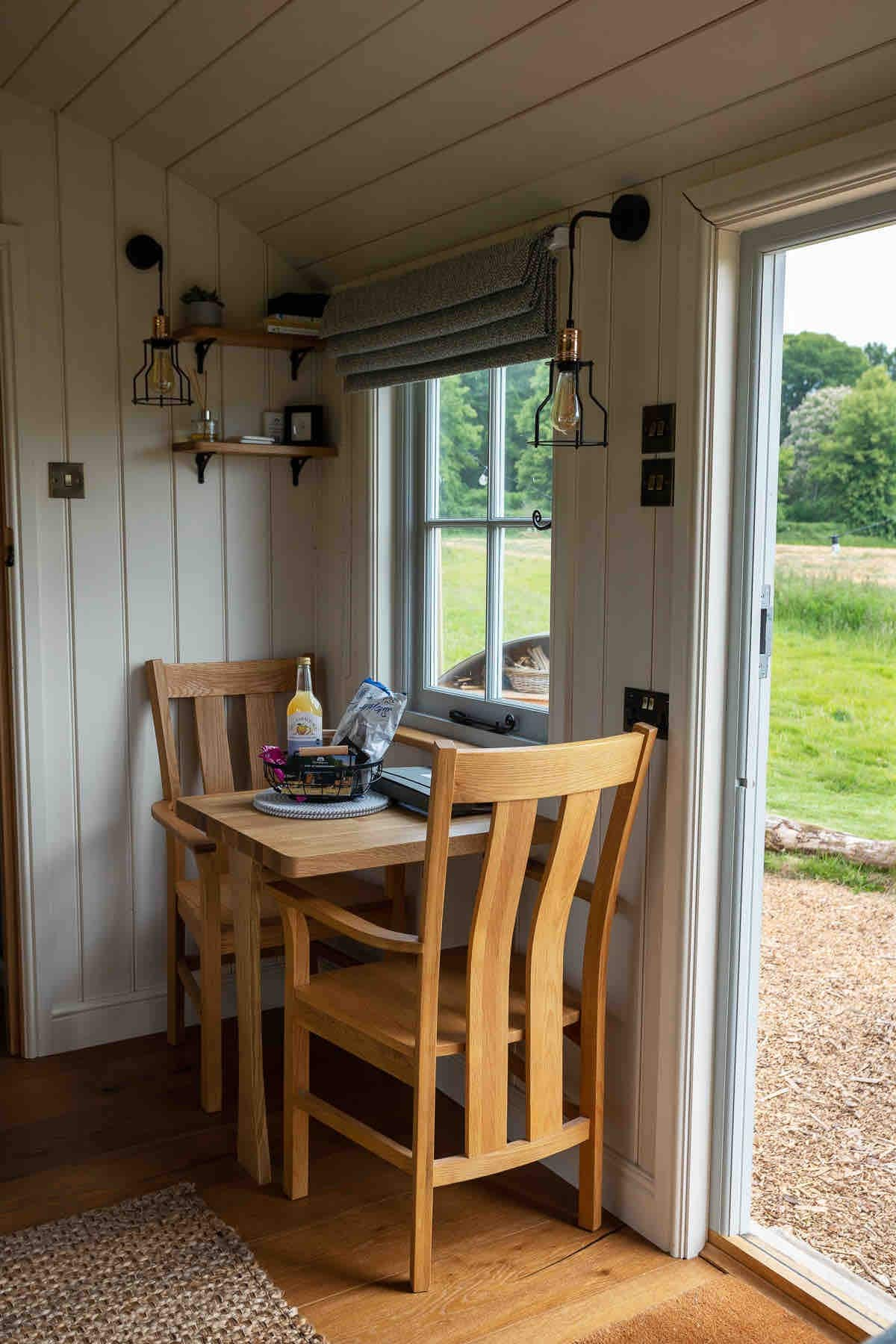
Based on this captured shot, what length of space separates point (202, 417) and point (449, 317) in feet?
2.63

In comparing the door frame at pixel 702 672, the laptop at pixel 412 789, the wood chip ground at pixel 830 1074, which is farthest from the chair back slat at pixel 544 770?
the wood chip ground at pixel 830 1074

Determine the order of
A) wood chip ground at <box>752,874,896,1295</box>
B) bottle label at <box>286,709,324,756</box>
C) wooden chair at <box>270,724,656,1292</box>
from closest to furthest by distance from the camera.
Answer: wooden chair at <box>270,724,656,1292</box>
wood chip ground at <box>752,874,896,1295</box>
bottle label at <box>286,709,324,756</box>

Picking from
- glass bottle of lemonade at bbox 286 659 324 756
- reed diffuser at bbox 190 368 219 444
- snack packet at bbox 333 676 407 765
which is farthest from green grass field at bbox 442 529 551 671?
reed diffuser at bbox 190 368 219 444

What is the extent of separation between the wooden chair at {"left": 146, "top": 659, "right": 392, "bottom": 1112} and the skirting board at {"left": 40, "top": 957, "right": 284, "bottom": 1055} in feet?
0.34

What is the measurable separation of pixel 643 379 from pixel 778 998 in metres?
1.40

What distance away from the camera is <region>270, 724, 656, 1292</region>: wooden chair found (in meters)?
2.02

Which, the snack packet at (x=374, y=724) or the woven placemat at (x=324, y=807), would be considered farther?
the snack packet at (x=374, y=724)

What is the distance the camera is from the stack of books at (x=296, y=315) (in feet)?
10.3

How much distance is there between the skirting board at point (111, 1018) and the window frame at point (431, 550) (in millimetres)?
948

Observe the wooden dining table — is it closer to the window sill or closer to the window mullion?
the window sill

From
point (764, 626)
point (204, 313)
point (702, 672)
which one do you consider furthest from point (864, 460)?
point (204, 313)

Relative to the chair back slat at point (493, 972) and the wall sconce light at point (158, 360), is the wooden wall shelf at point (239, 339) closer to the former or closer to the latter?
the wall sconce light at point (158, 360)

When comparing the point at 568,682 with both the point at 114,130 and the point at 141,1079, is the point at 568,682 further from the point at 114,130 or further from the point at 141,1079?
the point at 114,130

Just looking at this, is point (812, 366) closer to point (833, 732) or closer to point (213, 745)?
point (833, 732)
